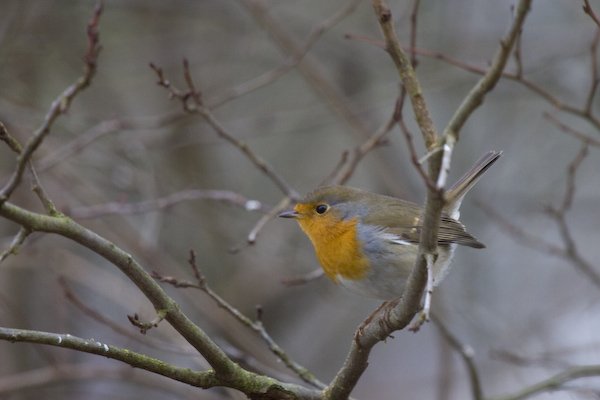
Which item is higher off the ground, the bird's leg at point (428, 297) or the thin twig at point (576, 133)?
the thin twig at point (576, 133)

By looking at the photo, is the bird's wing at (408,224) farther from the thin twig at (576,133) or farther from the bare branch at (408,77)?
the bare branch at (408,77)

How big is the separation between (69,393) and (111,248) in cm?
529

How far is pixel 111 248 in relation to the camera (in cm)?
225

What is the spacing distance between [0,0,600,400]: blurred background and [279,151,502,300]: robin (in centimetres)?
38

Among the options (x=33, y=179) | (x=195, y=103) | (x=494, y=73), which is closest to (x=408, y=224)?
(x=195, y=103)

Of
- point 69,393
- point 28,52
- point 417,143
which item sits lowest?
point 69,393

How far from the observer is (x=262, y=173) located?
7578 mm

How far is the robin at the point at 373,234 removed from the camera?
3.95 meters

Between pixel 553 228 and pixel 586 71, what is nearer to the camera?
pixel 586 71

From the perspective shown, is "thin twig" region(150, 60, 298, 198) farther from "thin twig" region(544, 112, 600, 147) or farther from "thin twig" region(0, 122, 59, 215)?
"thin twig" region(544, 112, 600, 147)

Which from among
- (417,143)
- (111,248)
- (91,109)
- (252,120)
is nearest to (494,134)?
(417,143)

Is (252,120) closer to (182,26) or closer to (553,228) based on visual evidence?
(182,26)

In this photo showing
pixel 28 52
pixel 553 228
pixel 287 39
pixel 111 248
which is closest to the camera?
pixel 111 248

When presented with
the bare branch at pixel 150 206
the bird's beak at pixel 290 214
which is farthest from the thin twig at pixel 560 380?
the bare branch at pixel 150 206
